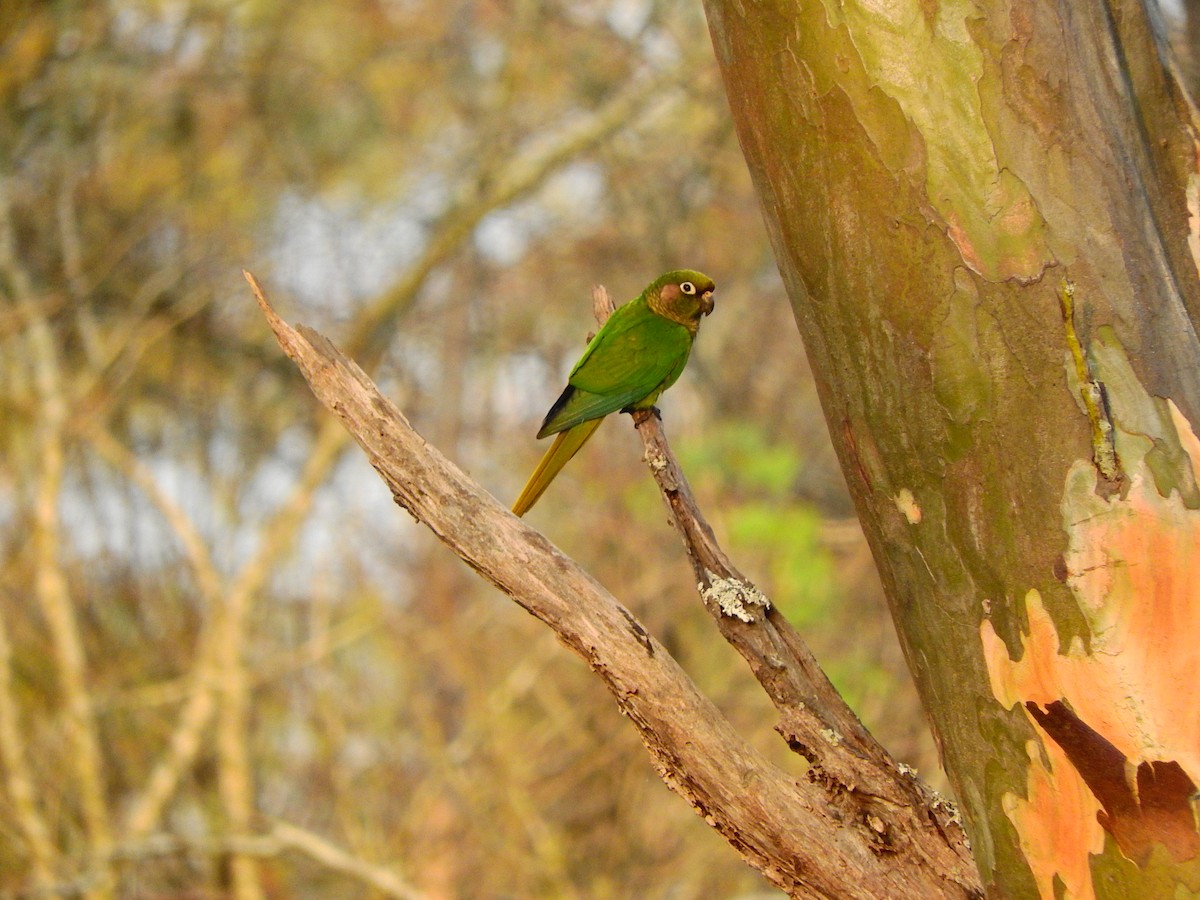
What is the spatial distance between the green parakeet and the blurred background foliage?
102 inches

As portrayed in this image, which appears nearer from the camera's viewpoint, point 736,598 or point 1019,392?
point 1019,392

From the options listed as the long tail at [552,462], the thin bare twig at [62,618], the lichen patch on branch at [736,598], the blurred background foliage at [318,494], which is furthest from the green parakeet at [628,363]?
the thin bare twig at [62,618]

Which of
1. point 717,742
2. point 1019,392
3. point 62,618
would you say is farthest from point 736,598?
point 62,618

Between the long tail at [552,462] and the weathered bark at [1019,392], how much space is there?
1.09 metres

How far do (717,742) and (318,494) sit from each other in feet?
16.8

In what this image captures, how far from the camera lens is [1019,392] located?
4.21 ft

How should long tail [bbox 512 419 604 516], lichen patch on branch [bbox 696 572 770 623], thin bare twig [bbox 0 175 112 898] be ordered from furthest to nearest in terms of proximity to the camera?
thin bare twig [bbox 0 175 112 898] < long tail [bbox 512 419 604 516] < lichen patch on branch [bbox 696 572 770 623]

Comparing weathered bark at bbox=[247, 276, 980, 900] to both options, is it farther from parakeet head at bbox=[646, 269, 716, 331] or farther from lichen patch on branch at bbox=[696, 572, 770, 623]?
parakeet head at bbox=[646, 269, 716, 331]

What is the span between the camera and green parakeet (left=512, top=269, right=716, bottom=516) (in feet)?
8.65

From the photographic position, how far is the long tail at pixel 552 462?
93.8 inches

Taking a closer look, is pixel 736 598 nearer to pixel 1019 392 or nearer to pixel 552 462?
pixel 1019 392

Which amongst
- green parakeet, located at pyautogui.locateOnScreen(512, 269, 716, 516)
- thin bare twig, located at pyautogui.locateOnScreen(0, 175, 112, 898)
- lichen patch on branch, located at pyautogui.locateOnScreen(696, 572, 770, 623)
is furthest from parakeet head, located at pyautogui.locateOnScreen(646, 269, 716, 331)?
thin bare twig, located at pyautogui.locateOnScreen(0, 175, 112, 898)

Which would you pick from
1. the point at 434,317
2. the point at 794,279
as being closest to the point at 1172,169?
the point at 794,279

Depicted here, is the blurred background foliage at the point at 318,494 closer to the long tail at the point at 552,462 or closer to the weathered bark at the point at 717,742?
the long tail at the point at 552,462
